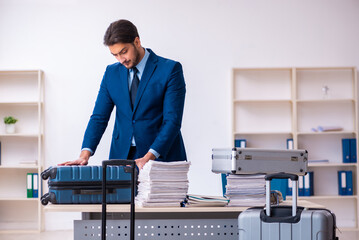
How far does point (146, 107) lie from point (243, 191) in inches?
27.9

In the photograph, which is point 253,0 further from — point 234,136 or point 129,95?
point 129,95

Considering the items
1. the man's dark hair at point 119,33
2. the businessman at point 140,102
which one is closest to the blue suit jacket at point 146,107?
the businessman at point 140,102

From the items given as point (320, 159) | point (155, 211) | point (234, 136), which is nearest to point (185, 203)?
point (155, 211)

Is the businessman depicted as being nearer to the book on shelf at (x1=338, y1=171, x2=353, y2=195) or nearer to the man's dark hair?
the man's dark hair

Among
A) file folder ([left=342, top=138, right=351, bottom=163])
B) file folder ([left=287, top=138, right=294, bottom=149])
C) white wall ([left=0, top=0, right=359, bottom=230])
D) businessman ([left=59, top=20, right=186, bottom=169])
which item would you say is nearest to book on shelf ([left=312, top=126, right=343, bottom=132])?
file folder ([left=342, top=138, right=351, bottom=163])

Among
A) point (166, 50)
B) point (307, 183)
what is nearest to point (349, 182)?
point (307, 183)

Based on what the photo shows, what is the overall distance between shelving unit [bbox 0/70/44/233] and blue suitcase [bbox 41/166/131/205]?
3987 millimetres

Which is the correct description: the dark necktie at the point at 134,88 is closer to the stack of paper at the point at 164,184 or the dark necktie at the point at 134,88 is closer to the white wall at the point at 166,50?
the stack of paper at the point at 164,184

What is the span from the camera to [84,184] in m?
2.10

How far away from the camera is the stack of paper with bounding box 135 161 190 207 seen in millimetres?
2070

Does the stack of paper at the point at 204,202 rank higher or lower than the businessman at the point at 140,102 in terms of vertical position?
lower

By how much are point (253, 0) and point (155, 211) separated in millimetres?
4525

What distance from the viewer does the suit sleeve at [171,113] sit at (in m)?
2.51

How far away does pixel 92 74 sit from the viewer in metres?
6.05
